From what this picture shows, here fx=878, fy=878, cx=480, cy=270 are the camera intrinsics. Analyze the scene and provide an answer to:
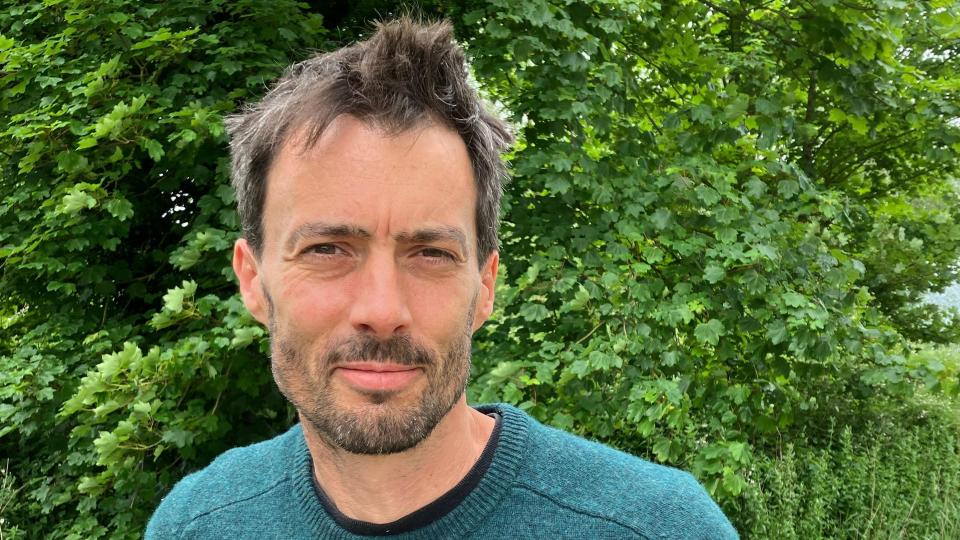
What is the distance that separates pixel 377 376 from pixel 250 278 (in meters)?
0.45

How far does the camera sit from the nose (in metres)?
1.36

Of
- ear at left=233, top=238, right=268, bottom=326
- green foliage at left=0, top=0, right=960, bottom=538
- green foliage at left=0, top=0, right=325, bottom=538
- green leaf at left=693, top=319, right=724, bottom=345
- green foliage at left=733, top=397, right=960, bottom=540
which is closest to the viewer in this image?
ear at left=233, top=238, right=268, bottom=326

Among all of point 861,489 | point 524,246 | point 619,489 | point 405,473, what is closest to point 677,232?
point 524,246

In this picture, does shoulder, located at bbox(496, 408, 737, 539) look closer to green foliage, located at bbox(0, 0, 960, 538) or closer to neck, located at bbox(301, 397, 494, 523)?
neck, located at bbox(301, 397, 494, 523)

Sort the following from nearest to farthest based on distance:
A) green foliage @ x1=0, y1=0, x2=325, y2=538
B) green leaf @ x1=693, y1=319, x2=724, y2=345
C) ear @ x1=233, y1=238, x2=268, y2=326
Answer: ear @ x1=233, y1=238, x2=268, y2=326
green foliage @ x1=0, y1=0, x2=325, y2=538
green leaf @ x1=693, y1=319, x2=724, y2=345

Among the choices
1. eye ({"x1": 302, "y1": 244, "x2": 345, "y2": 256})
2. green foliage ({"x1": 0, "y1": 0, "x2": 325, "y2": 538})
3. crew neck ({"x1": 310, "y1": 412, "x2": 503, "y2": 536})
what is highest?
eye ({"x1": 302, "y1": 244, "x2": 345, "y2": 256})

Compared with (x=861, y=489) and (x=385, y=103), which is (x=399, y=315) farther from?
(x=861, y=489)

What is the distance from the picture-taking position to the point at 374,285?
138 centimetres

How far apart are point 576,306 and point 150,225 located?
2234 millimetres

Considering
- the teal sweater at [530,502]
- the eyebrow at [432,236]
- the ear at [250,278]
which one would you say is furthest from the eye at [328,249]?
the teal sweater at [530,502]

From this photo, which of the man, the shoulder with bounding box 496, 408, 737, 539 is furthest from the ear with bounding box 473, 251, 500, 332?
the shoulder with bounding box 496, 408, 737, 539

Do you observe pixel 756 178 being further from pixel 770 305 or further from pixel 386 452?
pixel 386 452

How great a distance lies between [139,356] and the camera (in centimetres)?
333

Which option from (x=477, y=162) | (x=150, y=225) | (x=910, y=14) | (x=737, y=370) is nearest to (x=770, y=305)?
(x=737, y=370)
